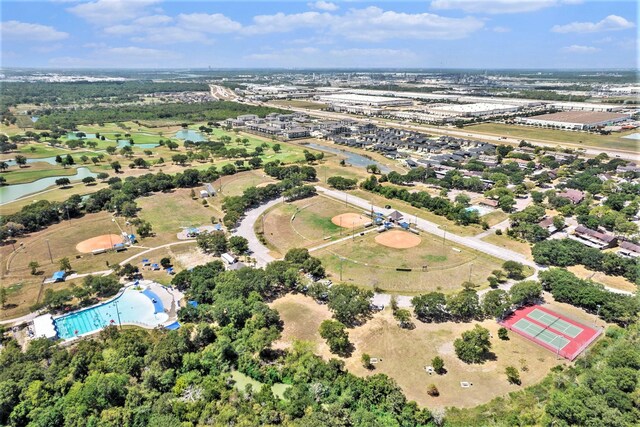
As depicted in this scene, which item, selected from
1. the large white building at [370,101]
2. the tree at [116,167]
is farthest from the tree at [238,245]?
the large white building at [370,101]

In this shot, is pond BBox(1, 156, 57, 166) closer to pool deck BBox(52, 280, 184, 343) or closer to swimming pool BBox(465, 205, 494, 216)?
pool deck BBox(52, 280, 184, 343)

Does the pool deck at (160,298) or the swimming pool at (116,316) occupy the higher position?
the pool deck at (160,298)

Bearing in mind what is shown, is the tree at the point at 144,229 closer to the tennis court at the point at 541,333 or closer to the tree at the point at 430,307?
the tree at the point at 430,307

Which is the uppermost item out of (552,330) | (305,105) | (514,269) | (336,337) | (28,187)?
(305,105)

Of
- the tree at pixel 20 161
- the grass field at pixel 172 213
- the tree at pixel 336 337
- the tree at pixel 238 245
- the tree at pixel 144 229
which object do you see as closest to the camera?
the tree at pixel 336 337

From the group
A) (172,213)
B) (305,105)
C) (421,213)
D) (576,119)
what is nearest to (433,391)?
(421,213)

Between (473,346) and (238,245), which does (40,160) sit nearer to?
(238,245)

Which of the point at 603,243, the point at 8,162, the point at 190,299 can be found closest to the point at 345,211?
the point at 190,299
